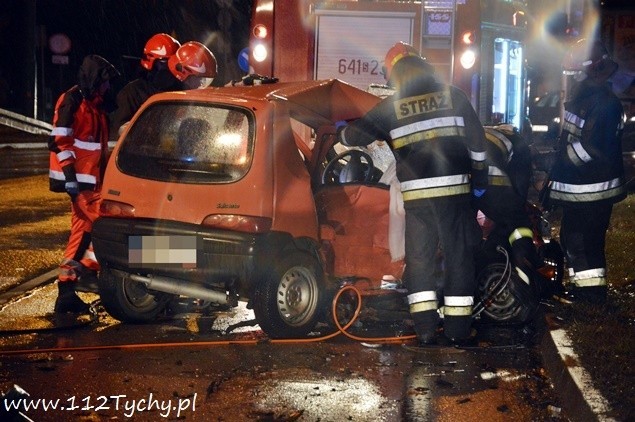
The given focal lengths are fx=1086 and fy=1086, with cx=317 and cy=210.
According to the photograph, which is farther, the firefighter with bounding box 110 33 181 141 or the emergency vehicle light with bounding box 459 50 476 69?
the emergency vehicle light with bounding box 459 50 476 69

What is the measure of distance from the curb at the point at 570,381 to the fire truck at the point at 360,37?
5.30 m

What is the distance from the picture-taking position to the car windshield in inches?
261

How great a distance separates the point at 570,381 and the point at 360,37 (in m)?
6.59

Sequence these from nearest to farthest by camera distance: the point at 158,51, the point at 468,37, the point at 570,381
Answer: the point at 570,381 < the point at 158,51 < the point at 468,37

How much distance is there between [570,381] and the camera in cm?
558

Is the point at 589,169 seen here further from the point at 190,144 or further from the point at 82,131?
the point at 82,131

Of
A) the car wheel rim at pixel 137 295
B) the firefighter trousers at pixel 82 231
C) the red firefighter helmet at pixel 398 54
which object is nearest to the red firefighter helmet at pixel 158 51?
the firefighter trousers at pixel 82 231

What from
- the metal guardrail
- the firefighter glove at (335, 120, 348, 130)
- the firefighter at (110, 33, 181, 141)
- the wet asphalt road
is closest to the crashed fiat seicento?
the firefighter glove at (335, 120, 348, 130)

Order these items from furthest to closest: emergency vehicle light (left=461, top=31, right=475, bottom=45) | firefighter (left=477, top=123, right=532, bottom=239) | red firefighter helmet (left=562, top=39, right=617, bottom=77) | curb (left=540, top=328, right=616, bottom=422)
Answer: emergency vehicle light (left=461, top=31, right=475, bottom=45)
red firefighter helmet (left=562, top=39, right=617, bottom=77)
firefighter (left=477, top=123, right=532, bottom=239)
curb (left=540, top=328, right=616, bottom=422)

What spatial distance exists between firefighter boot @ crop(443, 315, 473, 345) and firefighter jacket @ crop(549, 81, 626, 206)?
1.62m

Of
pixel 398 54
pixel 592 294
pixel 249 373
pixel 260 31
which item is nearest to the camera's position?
pixel 249 373

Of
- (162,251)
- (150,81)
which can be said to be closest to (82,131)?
(150,81)

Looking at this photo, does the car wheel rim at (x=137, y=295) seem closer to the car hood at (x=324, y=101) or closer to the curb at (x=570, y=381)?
the car hood at (x=324, y=101)

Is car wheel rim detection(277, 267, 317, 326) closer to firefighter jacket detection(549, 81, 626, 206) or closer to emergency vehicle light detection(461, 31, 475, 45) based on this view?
firefighter jacket detection(549, 81, 626, 206)
